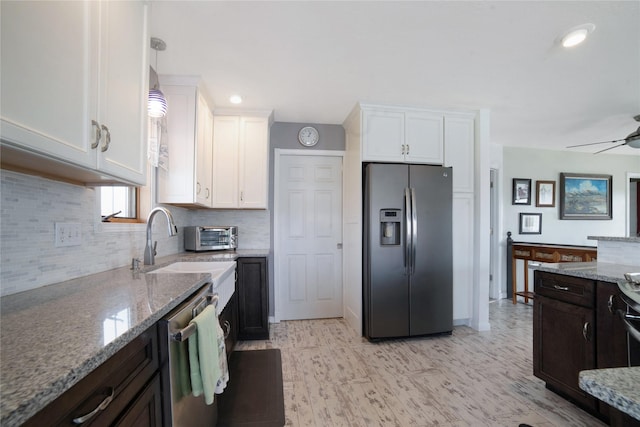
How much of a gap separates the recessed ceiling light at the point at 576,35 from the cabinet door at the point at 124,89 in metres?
2.49

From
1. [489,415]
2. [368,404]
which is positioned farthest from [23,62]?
[489,415]

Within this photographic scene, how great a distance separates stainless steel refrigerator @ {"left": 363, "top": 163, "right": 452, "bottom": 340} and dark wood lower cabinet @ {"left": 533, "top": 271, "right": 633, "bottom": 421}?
0.93m

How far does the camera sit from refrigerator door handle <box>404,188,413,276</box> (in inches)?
111

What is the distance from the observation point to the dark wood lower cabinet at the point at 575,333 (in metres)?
1.59

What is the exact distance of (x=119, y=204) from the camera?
2.00 meters

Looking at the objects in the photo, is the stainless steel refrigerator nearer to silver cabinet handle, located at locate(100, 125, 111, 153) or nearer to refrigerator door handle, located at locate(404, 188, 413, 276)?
refrigerator door handle, located at locate(404, 188, 413, 276)

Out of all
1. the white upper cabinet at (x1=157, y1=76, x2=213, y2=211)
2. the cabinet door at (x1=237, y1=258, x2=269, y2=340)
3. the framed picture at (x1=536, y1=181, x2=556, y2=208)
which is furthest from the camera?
the framed picture at (x1=536, y1=181, x2=556, y2=208)

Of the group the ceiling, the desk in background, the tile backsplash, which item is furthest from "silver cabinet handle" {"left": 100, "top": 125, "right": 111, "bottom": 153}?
the desk in background

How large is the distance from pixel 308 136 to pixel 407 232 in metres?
1.65

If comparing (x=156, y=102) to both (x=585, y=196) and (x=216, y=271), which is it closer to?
(x=216, y=271)

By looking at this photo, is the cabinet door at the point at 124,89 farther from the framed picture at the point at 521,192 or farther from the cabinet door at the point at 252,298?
the framed picture at the point at 521,192

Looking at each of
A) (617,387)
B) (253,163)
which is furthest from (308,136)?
(617,387)

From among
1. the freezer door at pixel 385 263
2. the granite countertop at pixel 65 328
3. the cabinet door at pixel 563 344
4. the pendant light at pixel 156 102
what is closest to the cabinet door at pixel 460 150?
the freezer door at pixel 385 263

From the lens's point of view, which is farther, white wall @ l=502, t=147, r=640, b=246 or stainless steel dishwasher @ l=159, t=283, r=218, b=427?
white wall @ l=502, t=147, r=640, b=246
